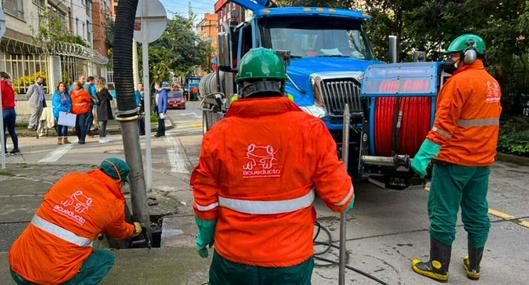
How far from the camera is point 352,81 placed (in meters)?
5.93

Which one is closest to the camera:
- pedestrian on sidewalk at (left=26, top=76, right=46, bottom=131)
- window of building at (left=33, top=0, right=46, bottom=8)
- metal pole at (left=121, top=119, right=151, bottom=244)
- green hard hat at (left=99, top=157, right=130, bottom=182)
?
green hard hat at (left=99, top=157, right=130, bottom=182)

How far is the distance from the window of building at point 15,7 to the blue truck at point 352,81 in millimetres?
14131

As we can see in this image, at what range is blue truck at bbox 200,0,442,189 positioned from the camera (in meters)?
4.96

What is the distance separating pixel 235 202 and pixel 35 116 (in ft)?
47.3

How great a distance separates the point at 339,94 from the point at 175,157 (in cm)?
600

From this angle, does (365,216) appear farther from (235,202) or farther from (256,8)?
(235,202)

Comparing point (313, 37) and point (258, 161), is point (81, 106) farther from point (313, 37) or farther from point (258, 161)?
point (258, 161)

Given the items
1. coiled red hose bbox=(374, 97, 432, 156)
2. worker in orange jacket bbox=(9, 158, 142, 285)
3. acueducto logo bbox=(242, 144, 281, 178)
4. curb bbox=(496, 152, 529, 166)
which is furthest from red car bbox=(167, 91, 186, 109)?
acueducto logo bbox=(242, 144, 281, 178)

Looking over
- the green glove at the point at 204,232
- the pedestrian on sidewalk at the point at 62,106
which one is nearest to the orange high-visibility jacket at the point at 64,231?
the green glove at the point at 204,232

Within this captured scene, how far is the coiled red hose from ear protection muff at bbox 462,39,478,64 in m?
0.88

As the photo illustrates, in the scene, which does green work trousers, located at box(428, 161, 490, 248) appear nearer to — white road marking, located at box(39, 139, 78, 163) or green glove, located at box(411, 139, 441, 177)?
green glove, located at box(411, 139, 441, 177)

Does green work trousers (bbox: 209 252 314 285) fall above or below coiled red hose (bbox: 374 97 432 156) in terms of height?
below

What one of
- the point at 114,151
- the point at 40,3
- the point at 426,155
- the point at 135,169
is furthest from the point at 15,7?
the point at 426,155

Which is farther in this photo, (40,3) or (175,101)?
(175,101)
